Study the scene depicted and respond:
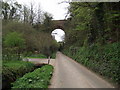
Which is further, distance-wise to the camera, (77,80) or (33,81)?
(77,80)

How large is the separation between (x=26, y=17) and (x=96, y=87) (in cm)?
3190

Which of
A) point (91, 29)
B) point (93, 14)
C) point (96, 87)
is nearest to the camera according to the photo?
point (96, 87)

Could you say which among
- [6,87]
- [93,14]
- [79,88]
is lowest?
[6,87]

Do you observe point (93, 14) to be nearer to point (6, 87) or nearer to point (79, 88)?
point (79, 88)

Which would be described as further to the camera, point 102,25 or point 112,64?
point 102,25

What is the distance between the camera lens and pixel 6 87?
10328 mm

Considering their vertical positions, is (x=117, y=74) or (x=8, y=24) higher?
(x=8, y=24)

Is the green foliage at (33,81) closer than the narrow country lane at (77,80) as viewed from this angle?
Yes

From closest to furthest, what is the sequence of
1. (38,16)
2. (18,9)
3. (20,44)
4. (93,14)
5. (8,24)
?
(93,14) < (20,44) < (8,24) < (18,9) < (38,16)

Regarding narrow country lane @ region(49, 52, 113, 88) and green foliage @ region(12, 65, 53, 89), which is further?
narrow country lane @ region(49, 52, 113, 88)

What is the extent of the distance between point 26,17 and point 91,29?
999 inches

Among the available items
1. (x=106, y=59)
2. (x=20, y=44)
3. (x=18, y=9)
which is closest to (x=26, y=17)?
(x=18, y=9)

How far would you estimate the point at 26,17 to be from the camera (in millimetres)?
35250

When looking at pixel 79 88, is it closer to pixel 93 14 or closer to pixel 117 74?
pixel 117 74
